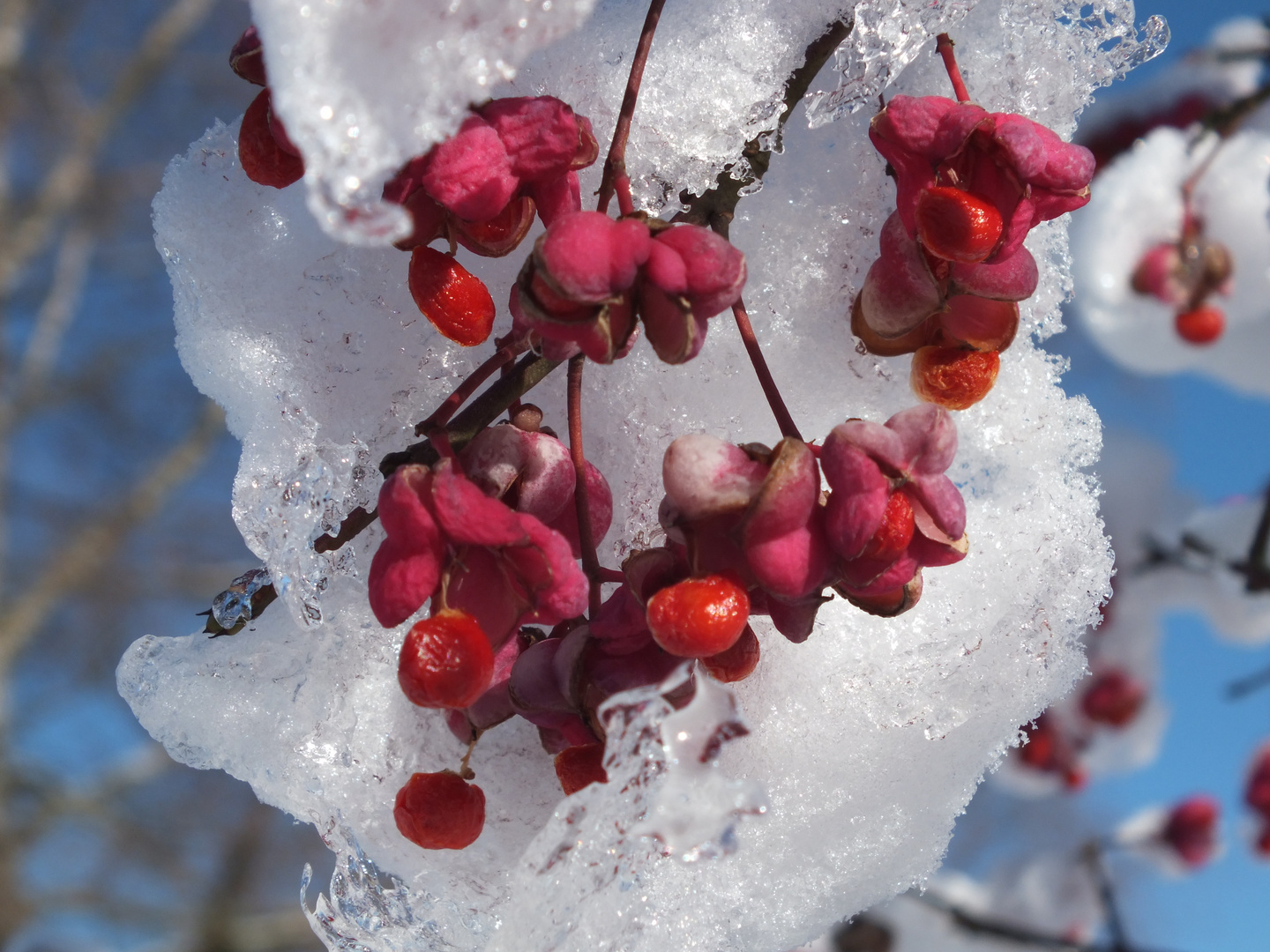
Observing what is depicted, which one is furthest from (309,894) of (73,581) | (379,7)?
(73,581)

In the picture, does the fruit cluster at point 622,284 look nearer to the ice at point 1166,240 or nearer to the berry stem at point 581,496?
the berry stem at point 581,496

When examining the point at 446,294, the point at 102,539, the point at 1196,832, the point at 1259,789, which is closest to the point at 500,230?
the point at 446,294

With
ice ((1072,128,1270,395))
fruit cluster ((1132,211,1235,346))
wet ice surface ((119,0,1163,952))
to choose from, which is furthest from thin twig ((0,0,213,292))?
wet ice surface ((119,0,1163,952))

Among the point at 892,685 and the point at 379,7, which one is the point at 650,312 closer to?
the point at 379,7

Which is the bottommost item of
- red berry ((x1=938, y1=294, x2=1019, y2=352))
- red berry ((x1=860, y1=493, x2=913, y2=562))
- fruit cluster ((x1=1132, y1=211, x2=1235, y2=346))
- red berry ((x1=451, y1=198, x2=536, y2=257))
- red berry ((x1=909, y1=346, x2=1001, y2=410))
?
fruit cluster ((x1=1132, y1=211, x2=1235, y2=346))

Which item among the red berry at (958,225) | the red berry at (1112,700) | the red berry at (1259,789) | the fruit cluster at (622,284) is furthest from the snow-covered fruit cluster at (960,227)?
the red berry at (1112,700)

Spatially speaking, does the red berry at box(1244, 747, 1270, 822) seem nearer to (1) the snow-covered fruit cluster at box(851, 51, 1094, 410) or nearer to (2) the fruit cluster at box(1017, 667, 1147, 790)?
(2) the fruit cluster at box(1017, 667, 1147, 790)
